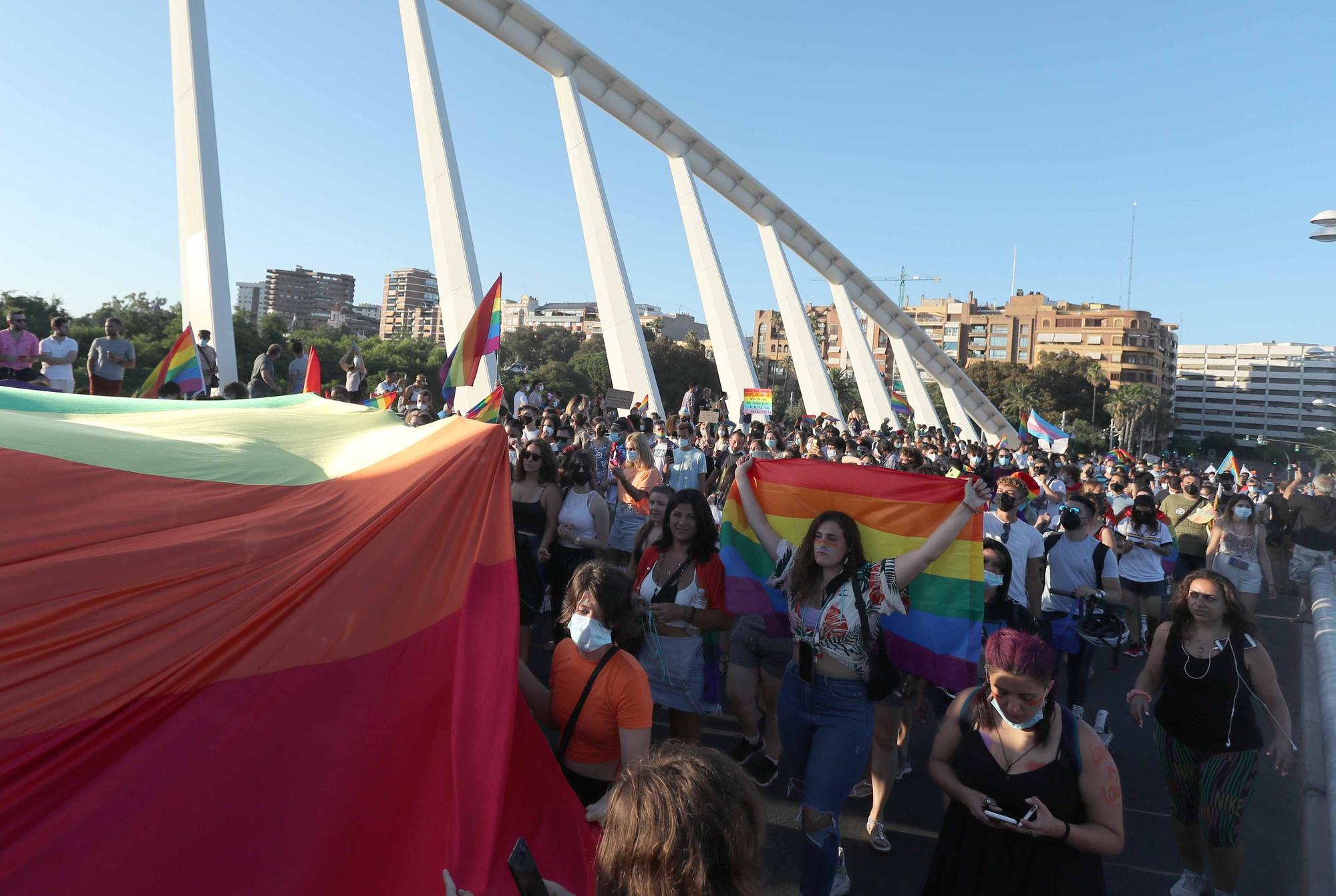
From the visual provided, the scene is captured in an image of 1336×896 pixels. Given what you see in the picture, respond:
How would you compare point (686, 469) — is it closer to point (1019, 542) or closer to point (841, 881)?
point (1019, 542)

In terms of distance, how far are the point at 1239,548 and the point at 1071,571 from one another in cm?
352

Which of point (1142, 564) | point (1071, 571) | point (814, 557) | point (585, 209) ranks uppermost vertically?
point (585, 209)

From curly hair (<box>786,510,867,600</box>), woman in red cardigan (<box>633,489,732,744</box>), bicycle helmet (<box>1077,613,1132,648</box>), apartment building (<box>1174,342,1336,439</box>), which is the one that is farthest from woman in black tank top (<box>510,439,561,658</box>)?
apartment building (<box>1174,342,1336,439</box>)

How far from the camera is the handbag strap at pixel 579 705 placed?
122 inches

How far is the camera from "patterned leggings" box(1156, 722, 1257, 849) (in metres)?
3.99

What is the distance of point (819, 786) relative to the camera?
3703 millimetres

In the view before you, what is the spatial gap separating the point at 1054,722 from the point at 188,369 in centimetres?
929

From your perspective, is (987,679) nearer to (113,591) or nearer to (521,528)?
(113,591)

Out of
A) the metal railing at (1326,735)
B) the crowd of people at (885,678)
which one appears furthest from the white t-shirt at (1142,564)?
the metal railing at (1326,735)

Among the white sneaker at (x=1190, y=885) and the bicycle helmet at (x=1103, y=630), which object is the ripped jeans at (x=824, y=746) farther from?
the bicycle helmet at (x=1103, y=630)

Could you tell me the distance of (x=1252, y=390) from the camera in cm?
16825

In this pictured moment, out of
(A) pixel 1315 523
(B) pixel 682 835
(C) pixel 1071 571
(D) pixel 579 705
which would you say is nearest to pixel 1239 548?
(C) pixel 1071 571

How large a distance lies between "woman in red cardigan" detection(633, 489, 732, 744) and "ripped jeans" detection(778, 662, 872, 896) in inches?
25.0

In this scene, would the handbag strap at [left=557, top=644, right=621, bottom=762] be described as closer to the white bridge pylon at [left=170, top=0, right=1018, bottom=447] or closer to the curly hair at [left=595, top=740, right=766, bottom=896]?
the curly hair at [left=595, top=740, right=766, bottom=896]
